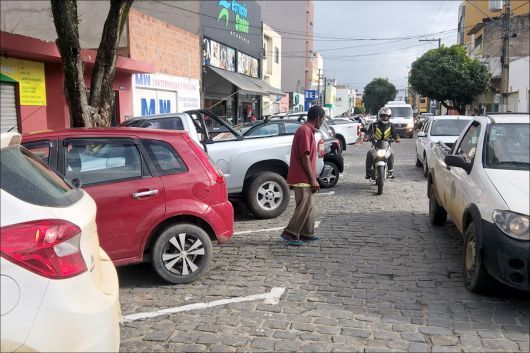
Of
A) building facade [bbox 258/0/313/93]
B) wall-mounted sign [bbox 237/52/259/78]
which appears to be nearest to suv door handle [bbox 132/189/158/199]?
wall-mounted sign [bbox 237/52/259/78]

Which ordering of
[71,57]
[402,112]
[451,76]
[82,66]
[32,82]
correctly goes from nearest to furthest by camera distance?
[71,57], [82,66], [32,82], [402,112], [451,76]

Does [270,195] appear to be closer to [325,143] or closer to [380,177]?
[380,177]

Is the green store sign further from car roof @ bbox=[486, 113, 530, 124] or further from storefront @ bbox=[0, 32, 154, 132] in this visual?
car roof @ bbox=[486, 113, 530, 124]

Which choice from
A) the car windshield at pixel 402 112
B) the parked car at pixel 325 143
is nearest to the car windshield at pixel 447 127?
the parked car at pixel 325 143

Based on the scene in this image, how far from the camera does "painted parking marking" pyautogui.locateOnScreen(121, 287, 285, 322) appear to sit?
4.36 metres

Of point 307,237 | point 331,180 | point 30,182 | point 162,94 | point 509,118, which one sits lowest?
point 307,237

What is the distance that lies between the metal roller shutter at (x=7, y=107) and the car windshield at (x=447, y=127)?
10339 mm

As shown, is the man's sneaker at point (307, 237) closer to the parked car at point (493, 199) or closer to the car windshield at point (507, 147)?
the parked car at point (493, 199)

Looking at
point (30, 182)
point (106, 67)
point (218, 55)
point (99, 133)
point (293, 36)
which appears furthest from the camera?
point (293, 36)

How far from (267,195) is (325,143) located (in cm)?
307

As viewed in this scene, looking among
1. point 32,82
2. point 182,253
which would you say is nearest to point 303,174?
point 182,253

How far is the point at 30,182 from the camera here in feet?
8.68

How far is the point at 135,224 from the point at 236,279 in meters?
1.23

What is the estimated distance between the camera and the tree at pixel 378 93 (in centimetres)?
9175
